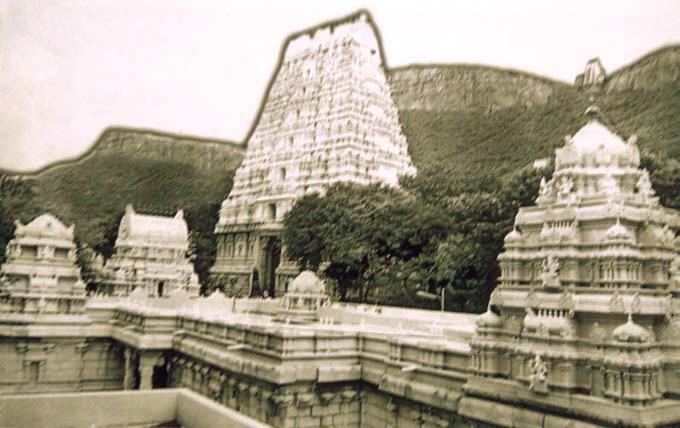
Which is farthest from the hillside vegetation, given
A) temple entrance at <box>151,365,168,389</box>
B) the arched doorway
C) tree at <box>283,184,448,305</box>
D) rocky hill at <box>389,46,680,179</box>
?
temple entrance at <box>151,365,168,389</box>

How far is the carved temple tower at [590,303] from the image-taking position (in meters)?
7.77

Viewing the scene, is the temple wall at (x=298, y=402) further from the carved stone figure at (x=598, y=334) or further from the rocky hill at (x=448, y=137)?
the rocky hill at (x=448, y=137)

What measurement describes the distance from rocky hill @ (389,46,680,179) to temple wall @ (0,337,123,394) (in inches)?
459

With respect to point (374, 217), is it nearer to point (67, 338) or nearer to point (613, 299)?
point (67, 338)

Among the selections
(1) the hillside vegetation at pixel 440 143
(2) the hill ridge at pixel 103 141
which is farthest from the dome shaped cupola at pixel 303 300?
(1) the hillside vegetation at pixel 440 143

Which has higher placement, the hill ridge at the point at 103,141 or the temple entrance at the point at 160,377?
the hill ridge at the point at 103,141

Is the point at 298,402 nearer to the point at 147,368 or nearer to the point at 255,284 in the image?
the point at 147,368

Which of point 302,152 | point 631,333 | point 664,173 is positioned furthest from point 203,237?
point 631,333

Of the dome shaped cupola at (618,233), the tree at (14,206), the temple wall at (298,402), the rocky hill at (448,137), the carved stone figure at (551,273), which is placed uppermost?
the rocky hill at (448,137)

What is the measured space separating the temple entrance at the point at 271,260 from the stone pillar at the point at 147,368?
14303mm

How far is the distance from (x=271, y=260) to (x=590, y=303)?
23667mm

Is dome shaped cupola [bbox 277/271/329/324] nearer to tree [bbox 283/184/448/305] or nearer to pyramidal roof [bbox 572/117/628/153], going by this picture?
tree [bbox 283/184/448/305]

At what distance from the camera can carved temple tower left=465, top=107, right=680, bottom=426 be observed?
7766mm

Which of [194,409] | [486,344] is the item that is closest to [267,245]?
[486,344]
